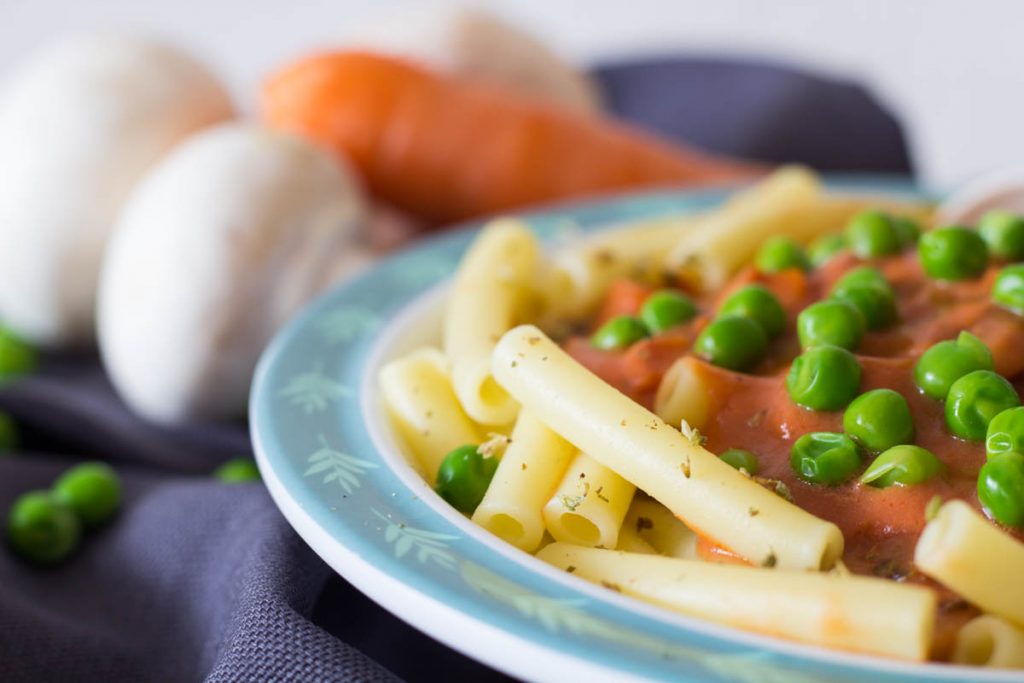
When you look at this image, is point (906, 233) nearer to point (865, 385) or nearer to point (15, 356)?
point (865, 385)

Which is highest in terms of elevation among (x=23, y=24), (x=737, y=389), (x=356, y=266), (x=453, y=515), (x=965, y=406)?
(x=965, y=406)

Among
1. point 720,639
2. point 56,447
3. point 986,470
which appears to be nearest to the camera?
point 720,639

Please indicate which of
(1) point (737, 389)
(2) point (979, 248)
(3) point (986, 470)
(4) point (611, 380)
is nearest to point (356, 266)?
(4) point (611, 380)

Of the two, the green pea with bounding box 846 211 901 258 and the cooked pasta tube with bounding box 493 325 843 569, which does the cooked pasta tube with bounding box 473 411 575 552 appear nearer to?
the cooked pasta tube with bounding box 493 325 843 569

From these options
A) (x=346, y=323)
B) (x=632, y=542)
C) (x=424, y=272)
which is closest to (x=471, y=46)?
(x=424, y=272)

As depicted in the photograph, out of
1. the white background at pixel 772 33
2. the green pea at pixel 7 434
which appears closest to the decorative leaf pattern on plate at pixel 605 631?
the green pea at pixel 7 434

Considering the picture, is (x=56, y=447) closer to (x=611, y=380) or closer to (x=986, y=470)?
(x=611, y=380)
